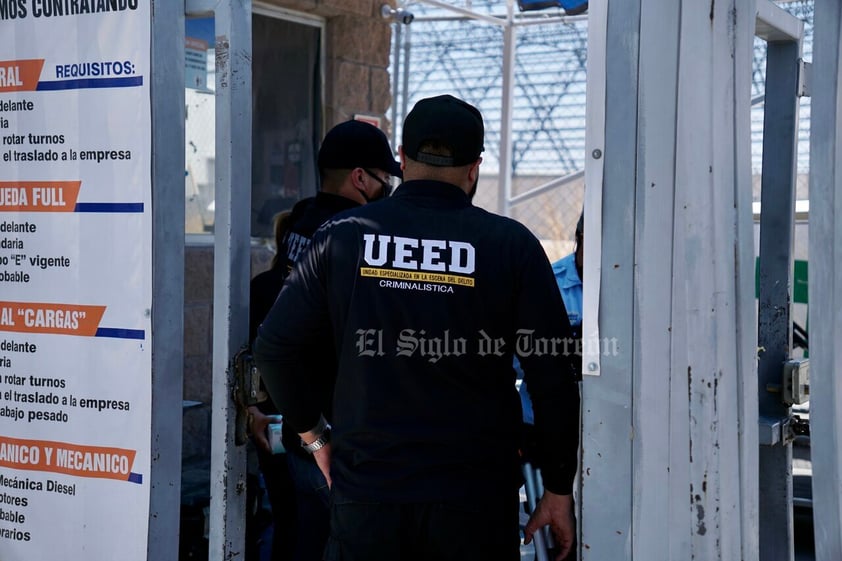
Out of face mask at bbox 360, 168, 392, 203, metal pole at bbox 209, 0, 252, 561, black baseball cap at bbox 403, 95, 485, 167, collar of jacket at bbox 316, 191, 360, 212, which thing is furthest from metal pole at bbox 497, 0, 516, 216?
black baseball cap at bbox 403, 95, 485, 167

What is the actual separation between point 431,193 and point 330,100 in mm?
3261

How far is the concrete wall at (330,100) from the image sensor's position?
484cm

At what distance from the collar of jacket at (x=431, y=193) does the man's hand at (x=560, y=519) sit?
0.75 m

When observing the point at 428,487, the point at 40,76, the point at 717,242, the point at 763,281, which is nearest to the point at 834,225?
the point at 763,281

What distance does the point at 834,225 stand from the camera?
261 cm

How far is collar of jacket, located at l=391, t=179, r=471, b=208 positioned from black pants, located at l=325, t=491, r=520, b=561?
0.73 m

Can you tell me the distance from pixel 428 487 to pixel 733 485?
69 centimetres

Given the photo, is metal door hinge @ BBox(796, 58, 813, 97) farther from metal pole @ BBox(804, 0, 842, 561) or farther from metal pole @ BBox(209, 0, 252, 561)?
metal pole @ BBox(209, 0, 252, 561)

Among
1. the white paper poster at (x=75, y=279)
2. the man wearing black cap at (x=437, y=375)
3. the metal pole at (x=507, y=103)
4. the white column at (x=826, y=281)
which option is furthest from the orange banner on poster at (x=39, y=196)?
the metal pole at (x=507, y=103)

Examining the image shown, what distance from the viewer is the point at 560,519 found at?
2324mm

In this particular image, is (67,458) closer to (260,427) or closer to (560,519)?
(260,427)

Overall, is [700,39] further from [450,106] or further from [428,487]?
[428,487]

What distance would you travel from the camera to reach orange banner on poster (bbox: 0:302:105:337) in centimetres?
267

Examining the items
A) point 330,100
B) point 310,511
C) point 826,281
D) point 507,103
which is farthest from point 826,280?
point 507,103
